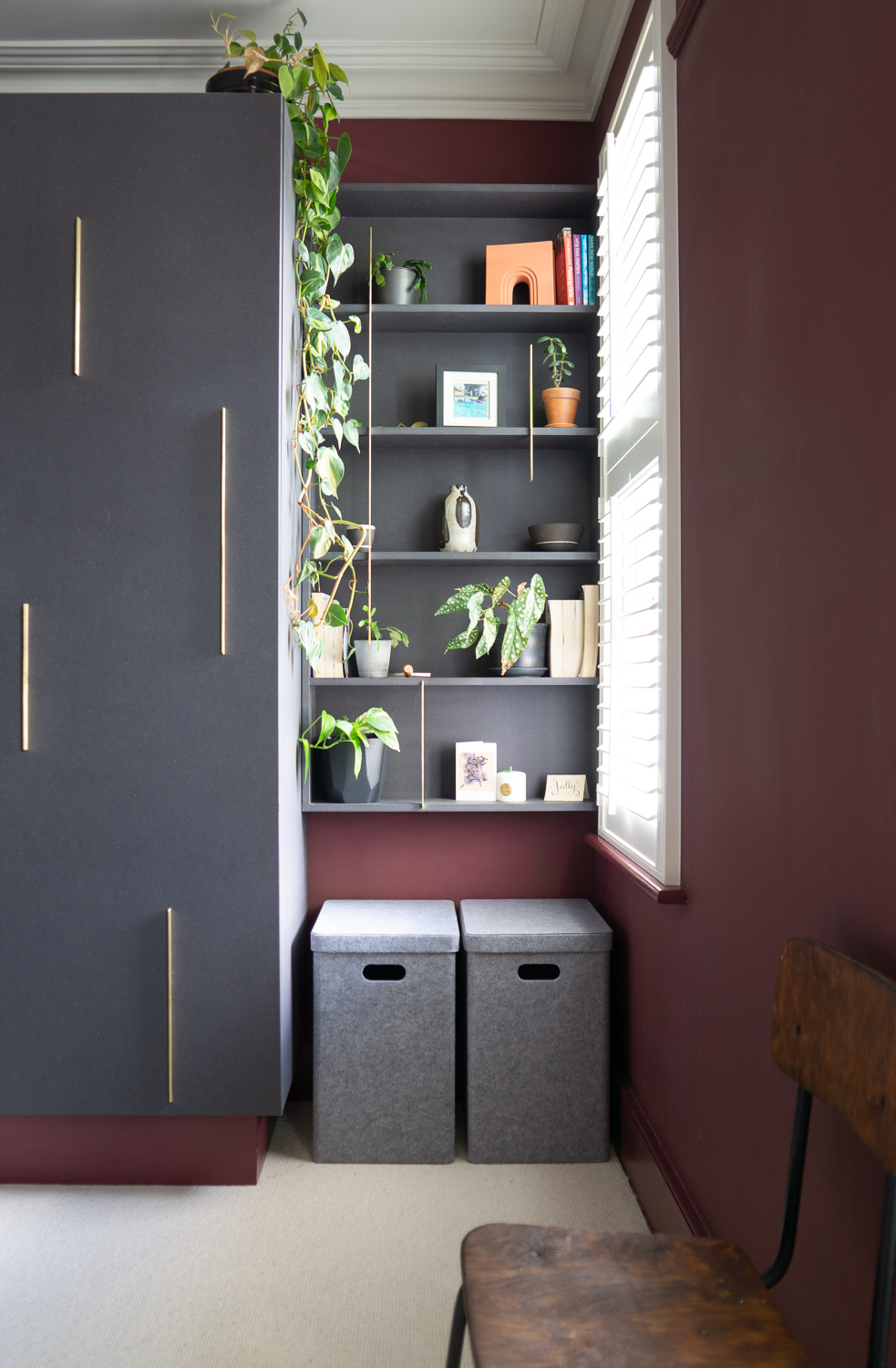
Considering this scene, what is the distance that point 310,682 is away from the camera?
2.35 m

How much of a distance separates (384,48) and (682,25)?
1109 millimetres

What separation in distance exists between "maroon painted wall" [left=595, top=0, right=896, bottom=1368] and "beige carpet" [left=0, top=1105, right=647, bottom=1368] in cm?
53

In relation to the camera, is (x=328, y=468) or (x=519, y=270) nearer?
(x=328, y=468)

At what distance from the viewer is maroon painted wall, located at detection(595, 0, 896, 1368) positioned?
0.98 metres

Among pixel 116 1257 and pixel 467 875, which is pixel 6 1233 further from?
pixel 467 875

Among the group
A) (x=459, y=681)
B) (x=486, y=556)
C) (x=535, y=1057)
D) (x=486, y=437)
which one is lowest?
(x=535, y=1057)

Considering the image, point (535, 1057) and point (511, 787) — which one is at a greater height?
point (511, 787)

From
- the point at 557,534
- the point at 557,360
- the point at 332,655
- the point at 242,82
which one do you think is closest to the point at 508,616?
the point at 557,534

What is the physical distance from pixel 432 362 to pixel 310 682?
1.02 m

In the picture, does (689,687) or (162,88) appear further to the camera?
(162,88)

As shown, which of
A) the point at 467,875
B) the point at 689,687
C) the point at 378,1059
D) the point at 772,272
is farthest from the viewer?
the point at 467,875

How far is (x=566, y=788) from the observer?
2.47m

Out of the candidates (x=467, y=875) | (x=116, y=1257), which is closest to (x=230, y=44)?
(x=467, y=875)

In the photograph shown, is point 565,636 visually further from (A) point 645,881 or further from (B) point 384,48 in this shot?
(B) point 384,48
